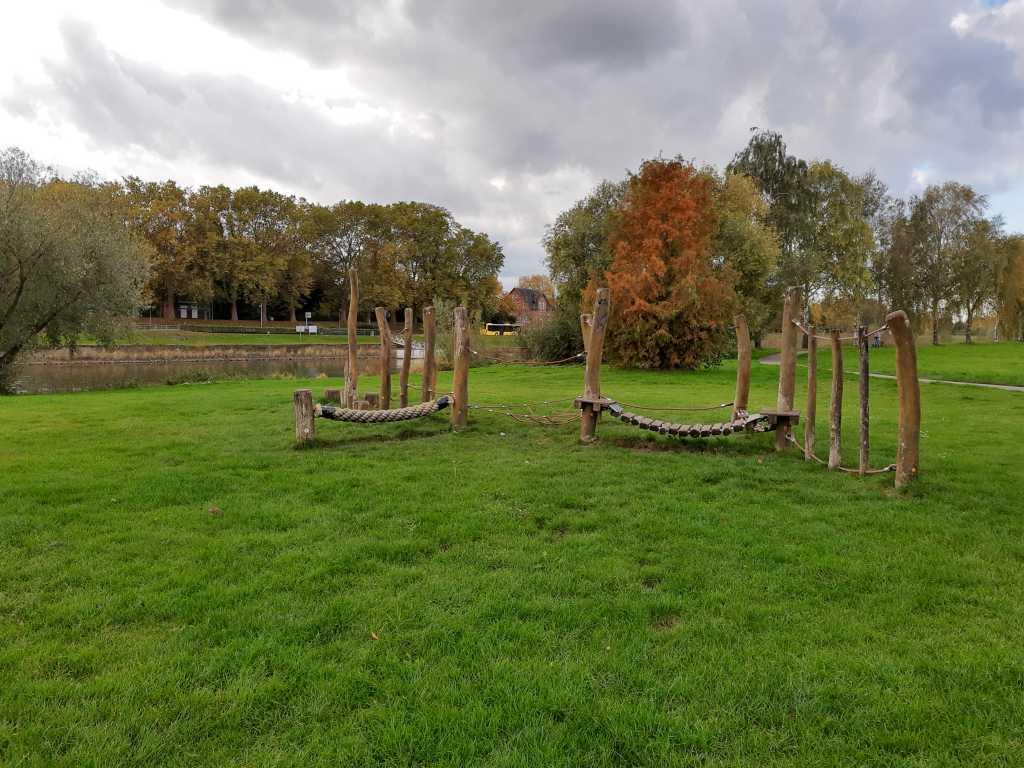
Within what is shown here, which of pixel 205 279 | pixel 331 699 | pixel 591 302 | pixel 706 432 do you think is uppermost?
pixel 205 279

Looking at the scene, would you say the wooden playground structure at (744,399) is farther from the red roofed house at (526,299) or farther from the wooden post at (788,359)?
the red roofed house at (526,299)

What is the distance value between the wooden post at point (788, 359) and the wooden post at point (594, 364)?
2.35 meters

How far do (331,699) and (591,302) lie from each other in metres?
23.0

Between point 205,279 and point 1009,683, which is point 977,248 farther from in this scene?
point 205,279

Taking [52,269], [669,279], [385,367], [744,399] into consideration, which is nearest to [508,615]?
[744,399]

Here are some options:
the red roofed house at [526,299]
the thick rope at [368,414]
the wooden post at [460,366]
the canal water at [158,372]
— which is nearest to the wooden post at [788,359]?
the wooden post at [460,366]

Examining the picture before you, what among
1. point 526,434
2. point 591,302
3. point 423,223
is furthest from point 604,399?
point 423,223

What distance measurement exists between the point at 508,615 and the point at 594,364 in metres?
5.58

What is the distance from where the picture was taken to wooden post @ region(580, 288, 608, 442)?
8.67 metres

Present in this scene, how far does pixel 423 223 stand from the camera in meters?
66.7

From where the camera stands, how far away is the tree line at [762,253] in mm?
23812

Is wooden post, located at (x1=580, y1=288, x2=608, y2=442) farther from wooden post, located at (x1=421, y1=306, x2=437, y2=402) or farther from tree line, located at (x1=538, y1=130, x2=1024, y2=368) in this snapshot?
tree line, located at (x1=538, y1=130, x2=1024, y2=368)

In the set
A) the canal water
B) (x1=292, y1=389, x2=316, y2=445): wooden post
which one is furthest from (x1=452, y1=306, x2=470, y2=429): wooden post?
the canal water

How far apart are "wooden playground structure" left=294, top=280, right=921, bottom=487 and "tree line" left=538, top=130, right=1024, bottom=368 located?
570 inches
